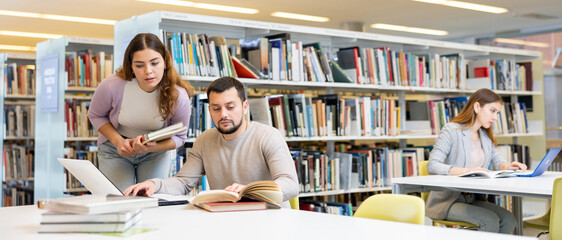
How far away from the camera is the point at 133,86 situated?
3096 mm

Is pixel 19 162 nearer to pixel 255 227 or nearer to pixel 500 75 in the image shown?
pixel 500 75

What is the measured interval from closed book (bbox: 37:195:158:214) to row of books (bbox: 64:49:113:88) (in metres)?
4.13

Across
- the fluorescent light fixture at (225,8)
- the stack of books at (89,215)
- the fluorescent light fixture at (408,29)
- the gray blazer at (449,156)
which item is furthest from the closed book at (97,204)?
the fluorescent light fixture at (408,29)

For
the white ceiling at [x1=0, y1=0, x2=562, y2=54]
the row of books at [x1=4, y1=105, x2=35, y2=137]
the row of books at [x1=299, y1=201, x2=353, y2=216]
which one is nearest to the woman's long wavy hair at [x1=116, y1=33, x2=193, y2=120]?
the row of books at [x1=299, y1=201, x2=353, y2=216]

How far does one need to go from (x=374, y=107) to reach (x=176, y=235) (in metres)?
3.57

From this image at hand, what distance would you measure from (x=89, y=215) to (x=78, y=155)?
14.0ft

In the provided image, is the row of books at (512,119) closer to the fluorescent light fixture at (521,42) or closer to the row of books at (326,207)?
the row of books at (326,207)

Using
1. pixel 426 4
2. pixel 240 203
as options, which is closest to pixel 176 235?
pixel 240 203

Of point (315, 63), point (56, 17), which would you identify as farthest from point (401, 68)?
point (56, 17)

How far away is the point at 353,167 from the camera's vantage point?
16.4ft

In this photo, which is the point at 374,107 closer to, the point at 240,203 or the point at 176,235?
the point at 240,203

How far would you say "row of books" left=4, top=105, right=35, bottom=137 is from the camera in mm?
6617

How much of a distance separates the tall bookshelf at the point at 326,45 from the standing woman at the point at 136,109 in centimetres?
92

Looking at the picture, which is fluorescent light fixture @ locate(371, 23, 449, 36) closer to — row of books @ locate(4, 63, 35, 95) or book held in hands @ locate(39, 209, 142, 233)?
row of books @ locate(4, 63, 35, 95)
